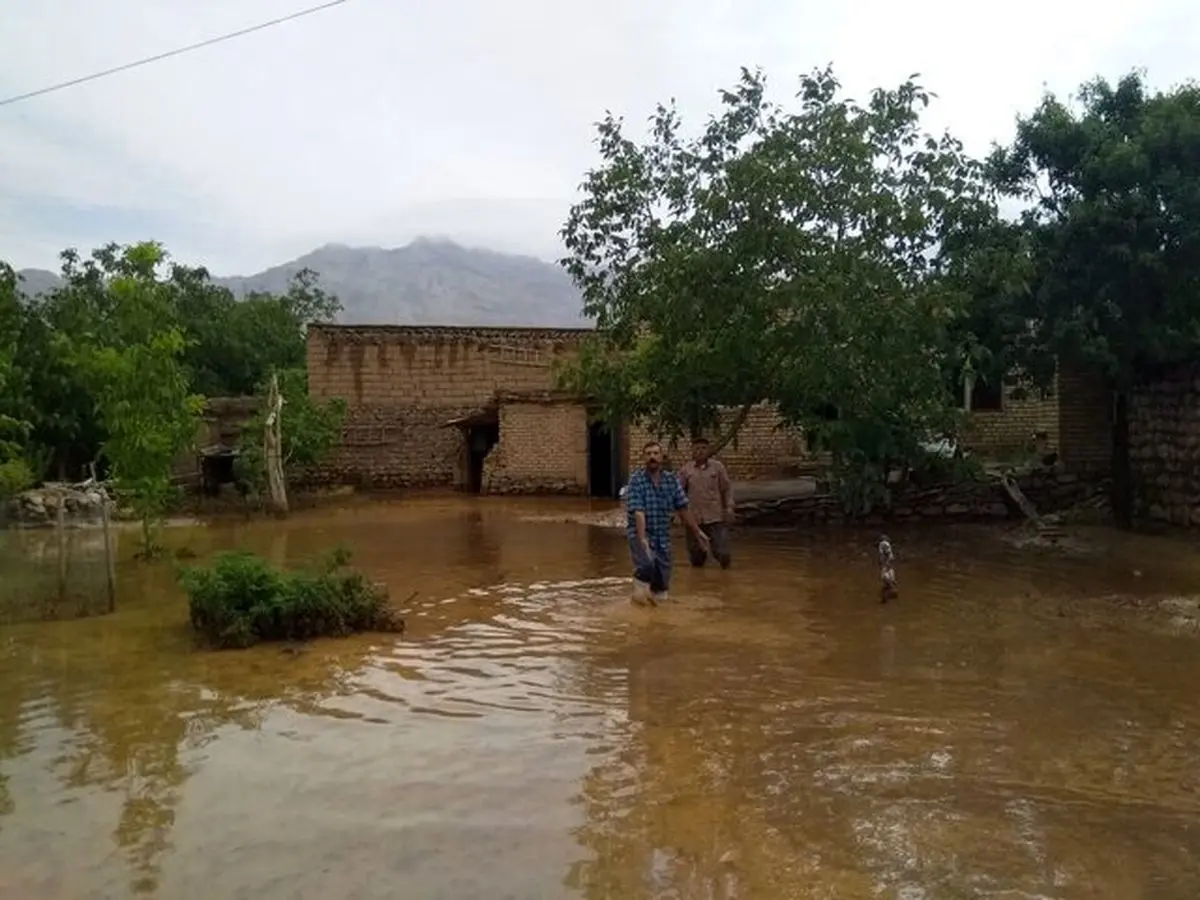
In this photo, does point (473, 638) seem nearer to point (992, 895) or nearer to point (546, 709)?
point (546, 709)

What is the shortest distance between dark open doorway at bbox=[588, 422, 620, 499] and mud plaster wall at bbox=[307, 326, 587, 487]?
7.98 ft

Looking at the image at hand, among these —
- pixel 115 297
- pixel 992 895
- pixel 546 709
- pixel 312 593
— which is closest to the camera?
pixel 992 895

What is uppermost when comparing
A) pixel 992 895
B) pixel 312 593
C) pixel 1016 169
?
pixel 1016 169

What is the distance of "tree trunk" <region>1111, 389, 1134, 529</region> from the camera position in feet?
53.9

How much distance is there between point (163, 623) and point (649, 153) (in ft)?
33.7

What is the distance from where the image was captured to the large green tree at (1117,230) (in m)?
14.6

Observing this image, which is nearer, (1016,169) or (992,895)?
(992,895)

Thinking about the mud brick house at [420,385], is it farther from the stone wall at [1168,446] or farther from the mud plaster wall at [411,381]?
the stone wall at [1168,446]

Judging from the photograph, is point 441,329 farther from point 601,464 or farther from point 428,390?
point 601,464

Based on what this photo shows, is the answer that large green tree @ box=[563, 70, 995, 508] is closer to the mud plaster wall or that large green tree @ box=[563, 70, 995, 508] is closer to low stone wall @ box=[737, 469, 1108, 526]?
low stone wall @ box=[737, 469, 1108, 526]

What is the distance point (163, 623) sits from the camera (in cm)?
1072

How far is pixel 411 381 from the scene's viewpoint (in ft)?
99.0

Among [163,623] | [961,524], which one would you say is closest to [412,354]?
[961,524]

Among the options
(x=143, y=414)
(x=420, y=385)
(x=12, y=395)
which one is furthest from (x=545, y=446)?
(x=143, y=414)
